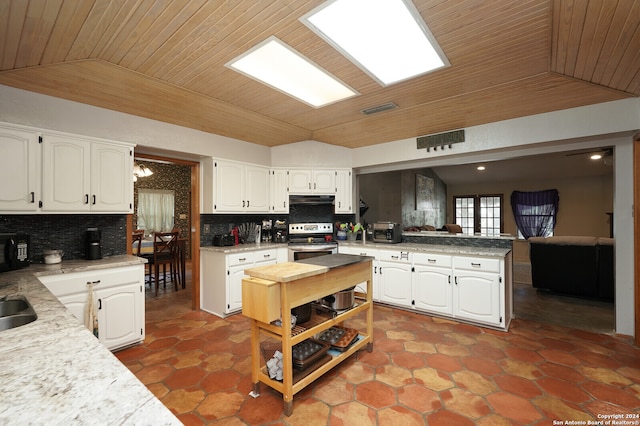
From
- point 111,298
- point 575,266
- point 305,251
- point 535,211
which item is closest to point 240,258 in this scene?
point 305,251

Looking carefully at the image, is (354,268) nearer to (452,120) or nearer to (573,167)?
(452,120)

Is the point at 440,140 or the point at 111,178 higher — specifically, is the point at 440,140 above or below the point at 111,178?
above

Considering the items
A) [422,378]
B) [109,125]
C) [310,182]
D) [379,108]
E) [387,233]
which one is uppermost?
[379,108]

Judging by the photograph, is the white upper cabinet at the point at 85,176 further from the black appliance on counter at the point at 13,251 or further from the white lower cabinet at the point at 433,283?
the white lower cabinet at the point at 433,283

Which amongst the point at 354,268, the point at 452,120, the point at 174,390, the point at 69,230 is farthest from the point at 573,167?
the point at 69,230

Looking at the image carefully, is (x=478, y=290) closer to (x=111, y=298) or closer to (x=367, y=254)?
Answer: (x=367, y=254)

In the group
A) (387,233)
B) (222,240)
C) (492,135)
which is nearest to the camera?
(492,135)

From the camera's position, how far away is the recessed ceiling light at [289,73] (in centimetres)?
207

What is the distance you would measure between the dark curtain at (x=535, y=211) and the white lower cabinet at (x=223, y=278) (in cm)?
833

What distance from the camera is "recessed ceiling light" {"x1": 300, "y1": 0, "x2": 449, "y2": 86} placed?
5.33ft

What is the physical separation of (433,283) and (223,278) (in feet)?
8.64

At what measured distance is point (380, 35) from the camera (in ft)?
6.10

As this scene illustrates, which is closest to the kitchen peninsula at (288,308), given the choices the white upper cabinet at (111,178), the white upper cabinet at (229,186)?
the white upper cabinet at (111,178)

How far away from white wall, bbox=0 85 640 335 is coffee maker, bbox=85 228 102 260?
972 mm
